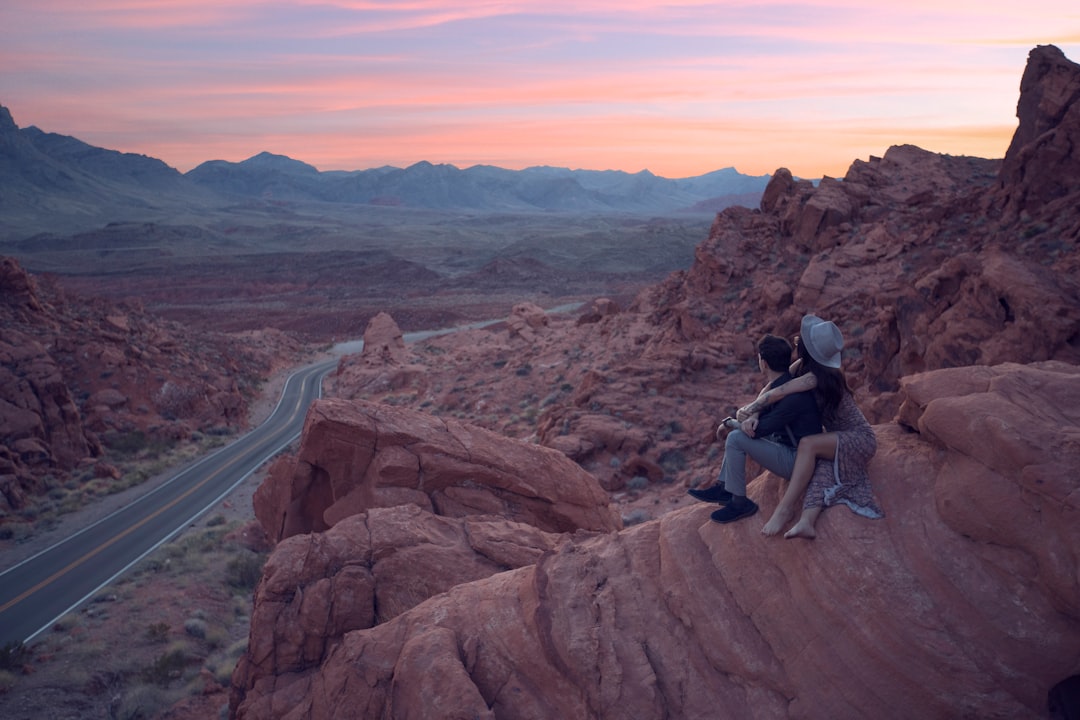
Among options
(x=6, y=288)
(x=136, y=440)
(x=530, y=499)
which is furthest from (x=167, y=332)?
(x=530, y=499)

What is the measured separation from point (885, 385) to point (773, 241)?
52.7 feet

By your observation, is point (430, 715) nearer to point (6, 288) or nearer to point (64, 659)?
point (64, 659)

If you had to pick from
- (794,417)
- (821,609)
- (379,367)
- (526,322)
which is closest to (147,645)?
(821,609)

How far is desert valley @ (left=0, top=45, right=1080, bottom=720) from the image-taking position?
5512 mm

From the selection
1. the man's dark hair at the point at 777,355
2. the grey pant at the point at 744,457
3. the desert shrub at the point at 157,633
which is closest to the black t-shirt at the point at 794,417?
the grey pant at the point at 744,457

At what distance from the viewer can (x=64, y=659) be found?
16.8 metres

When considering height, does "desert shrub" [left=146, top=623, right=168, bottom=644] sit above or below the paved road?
above

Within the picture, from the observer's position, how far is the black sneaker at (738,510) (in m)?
6.65

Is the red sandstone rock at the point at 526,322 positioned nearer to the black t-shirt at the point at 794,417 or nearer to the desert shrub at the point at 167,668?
the desert shrub at the point at 167,668

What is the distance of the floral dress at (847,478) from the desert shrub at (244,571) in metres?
17.6

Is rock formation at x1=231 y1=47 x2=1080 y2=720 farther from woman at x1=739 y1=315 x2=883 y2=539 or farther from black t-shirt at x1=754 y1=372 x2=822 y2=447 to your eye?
black t-shirt at x1=754 y1=372 x2=822 y2=447

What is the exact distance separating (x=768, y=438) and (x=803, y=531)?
90cm

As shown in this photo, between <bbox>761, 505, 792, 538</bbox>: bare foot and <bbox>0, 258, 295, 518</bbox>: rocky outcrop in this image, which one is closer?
<bbox>761, 505, 792, 538</bbox>: bare foot

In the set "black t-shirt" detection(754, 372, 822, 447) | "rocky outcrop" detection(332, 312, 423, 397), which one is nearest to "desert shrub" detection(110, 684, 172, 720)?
"black t-shirt" detection(754, 372, 822, 447)
